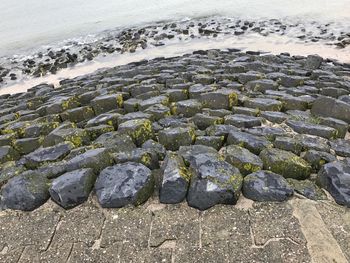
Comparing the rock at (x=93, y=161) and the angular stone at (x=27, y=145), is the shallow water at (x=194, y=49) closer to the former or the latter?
the angular stone at (x=27, y=145)

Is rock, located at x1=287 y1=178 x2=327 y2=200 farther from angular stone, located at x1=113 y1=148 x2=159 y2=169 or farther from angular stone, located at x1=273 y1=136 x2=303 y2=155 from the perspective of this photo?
angular stone, located at x1=113 y1=148 x2=159 y2=169

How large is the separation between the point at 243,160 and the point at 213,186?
0.63 metres

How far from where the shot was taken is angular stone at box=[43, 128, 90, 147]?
5.47 meters

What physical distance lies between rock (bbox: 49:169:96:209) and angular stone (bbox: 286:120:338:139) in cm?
313

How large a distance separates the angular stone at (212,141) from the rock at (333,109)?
85.1 inches

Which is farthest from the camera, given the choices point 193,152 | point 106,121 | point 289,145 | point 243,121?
point 106,121

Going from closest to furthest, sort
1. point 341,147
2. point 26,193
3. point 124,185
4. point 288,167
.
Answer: point 124,185 → point 26,193 → point 288,167 → point 341,147

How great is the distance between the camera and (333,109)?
6117 millimetres

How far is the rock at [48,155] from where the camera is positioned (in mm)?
5004

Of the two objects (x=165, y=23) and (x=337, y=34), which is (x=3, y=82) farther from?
(x=337, y=34)

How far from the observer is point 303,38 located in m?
14.5

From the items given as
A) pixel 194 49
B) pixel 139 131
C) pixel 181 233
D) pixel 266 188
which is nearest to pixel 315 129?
pixel 266 188

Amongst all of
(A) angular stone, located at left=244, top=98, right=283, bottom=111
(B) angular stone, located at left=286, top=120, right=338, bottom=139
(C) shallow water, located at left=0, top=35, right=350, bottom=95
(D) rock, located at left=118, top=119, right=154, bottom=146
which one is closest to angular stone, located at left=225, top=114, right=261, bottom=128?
(B) angular stone, located at left=286, top=120, right=338, bottom=139

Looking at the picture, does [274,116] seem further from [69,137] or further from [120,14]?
[120,14]
